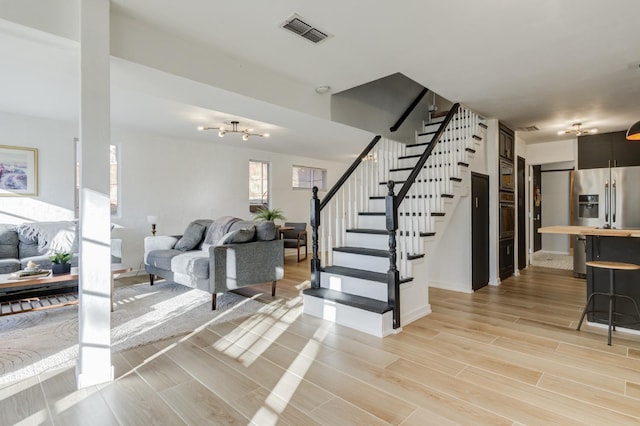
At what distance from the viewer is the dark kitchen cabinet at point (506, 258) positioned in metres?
5.28

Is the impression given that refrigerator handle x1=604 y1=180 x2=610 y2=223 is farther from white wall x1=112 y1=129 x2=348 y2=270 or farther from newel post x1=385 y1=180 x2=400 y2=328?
white wall x1=112 y1=129 x2=348 y2=270

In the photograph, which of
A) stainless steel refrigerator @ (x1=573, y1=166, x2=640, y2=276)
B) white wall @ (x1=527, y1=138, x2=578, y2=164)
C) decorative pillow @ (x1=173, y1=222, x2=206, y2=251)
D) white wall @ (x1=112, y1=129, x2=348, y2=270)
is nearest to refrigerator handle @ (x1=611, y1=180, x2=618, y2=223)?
stainless steel refrigerator @ (x1=573, y1=166, x2=640, y2=276)

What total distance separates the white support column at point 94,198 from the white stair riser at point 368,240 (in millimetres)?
2681

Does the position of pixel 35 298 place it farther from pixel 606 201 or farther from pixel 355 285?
pixel 606 201

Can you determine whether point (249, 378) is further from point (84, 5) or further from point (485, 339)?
point (84, 5)

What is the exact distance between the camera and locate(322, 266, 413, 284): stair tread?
333 cm

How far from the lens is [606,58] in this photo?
309 centimetres

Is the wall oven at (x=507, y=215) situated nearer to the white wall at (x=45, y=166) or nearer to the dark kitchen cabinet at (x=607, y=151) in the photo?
the dark kitchen cabinet at (x=607, y=151)

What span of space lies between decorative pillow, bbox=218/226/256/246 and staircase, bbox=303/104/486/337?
2.70 feet

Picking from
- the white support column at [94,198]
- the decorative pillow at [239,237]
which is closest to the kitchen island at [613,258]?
the decorative pillow at [239,237]

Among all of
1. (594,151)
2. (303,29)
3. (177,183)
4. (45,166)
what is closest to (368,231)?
(303,29)

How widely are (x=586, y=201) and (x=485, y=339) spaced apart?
4.59 meters

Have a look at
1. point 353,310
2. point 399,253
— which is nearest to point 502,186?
point 399,253

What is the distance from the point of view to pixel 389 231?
10.3 feet
